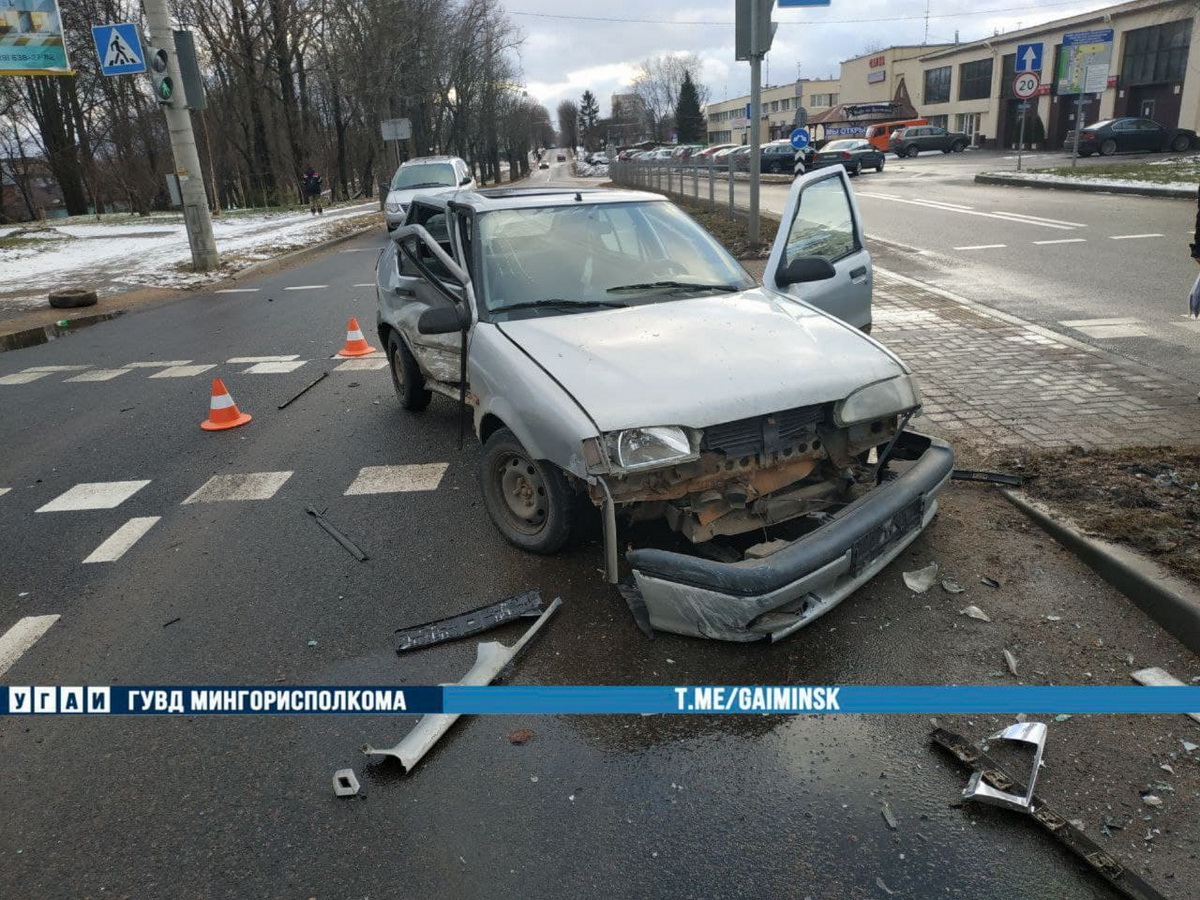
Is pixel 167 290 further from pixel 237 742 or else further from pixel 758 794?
pixel 758 794

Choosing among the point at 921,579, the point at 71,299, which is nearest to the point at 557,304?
the point at 921,579

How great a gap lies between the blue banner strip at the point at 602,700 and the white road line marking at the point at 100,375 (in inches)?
291

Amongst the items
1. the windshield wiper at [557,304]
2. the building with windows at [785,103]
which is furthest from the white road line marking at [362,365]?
the building with windows at [785,103]

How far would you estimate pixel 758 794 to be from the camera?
275 centimetres

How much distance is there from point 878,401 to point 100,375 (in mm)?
8526

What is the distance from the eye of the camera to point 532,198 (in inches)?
215

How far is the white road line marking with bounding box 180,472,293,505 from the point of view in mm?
5504

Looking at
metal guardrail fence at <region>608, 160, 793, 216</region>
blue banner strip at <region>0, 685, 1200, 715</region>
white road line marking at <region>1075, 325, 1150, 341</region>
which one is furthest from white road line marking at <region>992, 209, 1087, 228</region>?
blue banner strip at <region>0, 685, 1200, 715</region>

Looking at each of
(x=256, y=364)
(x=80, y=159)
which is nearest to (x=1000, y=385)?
(x=256, y=364)

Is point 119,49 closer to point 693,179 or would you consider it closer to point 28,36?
point 28,36

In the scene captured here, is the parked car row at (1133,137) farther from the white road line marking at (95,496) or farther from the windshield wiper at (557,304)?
the white road line marking at (95,496)

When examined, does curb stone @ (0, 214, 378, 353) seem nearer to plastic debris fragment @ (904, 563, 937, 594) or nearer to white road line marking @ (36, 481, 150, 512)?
white road line marking @ (36, 481, 150, 512)

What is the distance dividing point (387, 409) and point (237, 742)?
4.46 metres

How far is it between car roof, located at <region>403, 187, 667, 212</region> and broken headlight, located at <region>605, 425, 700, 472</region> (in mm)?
2330
